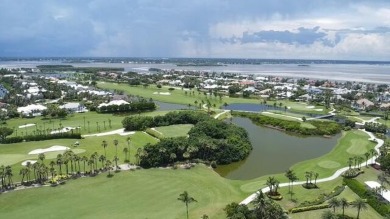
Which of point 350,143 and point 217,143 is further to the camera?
point 350,143

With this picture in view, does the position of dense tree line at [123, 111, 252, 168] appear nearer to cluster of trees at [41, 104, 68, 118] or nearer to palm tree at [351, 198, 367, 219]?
palm tree at [351, 198, 367, 219]

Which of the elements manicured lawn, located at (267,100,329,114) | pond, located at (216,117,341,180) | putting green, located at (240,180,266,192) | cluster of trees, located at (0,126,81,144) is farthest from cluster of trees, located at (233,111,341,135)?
cluster of trees, located at (0,126,81,144)

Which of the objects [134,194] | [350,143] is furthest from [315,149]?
[134,194]

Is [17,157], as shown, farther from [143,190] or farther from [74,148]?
[143,190]

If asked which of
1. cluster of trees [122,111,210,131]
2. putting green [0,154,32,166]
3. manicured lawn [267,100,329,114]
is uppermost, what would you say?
cluster of trees [122,111,210,131]

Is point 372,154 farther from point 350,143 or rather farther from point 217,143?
point 217,143
